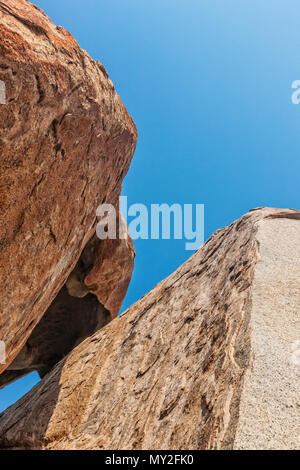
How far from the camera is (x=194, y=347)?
5.64 meters

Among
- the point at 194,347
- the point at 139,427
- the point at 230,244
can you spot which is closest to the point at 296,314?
the point at 194,347

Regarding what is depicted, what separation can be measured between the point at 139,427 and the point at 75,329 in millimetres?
10845

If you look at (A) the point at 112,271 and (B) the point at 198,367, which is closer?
(B) the point at 198,367

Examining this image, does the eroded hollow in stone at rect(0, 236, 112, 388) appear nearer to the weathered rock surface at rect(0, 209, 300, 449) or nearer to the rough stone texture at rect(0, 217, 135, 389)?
the rough stone texture at rect(0, 217, 135, 389)

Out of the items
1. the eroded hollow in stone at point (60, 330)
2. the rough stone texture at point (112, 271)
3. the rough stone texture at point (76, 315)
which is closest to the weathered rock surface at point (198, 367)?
the rough stone texture at point (112, 271)

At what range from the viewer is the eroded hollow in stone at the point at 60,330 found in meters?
14.7

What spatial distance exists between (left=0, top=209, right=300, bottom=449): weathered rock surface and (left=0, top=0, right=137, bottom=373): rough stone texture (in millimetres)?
2014

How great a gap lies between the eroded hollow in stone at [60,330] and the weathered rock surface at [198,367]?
15.8ft

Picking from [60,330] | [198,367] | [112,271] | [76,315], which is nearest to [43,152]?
[198,367]

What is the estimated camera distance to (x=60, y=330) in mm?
15117

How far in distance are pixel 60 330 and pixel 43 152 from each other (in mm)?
10737

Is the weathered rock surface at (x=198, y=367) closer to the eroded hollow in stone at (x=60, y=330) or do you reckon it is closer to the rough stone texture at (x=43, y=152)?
the rough stone texture at (x=43, y=152)

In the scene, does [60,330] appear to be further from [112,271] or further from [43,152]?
[43,152]

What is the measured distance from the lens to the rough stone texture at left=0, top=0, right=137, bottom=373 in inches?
209
